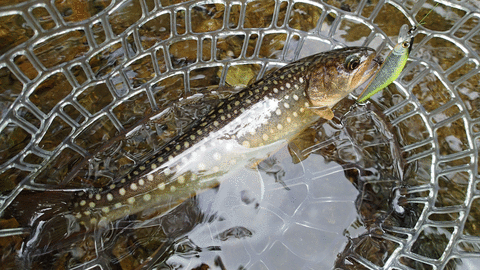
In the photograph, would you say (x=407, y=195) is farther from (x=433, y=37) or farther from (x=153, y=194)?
(x=153, y=194)

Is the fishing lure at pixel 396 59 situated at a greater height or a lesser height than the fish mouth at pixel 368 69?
greater

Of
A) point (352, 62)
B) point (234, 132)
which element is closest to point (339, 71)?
point (352, 62)

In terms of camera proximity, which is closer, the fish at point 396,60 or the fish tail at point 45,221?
the fish at point 396,60

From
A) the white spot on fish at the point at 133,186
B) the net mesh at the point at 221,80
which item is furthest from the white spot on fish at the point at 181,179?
the net mesh at the point at 221,80

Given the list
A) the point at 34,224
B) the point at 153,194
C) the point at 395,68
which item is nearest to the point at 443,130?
the point at 395,68

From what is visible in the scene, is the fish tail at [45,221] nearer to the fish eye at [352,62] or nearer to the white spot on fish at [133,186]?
the white spot on fish at [133,186]

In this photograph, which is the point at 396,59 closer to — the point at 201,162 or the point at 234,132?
the point at 234,132

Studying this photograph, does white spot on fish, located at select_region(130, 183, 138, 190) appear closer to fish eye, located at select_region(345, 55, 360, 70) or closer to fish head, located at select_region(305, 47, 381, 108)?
fish head, located at select_region(305, 47, 381, 108)
